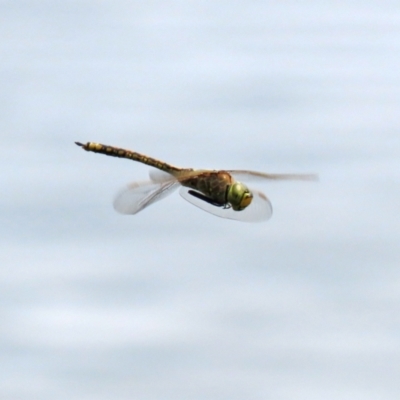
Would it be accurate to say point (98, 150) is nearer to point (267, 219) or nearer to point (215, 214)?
point (215, 214)

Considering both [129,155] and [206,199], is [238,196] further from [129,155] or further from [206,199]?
[129,155]

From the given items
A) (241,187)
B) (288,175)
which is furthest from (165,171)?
(288,175)

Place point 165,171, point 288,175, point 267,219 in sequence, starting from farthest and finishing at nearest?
point 165,171
point 267,219
point 288,175

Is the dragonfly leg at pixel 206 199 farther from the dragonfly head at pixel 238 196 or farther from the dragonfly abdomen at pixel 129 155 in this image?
the dragonfly abdomen at pixel 129 155

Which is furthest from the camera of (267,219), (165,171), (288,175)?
(165,171)

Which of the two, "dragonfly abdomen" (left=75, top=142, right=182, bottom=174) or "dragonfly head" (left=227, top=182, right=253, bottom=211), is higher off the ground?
"dragonfly abdomen" (left=75, top=142, right=182, bottom=174)

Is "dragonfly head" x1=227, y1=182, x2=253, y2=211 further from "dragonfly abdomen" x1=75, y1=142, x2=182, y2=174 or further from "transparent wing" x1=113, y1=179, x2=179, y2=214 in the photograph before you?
"dragonfly abdomen" x1=75, y1=142, x2=182, y2=174
